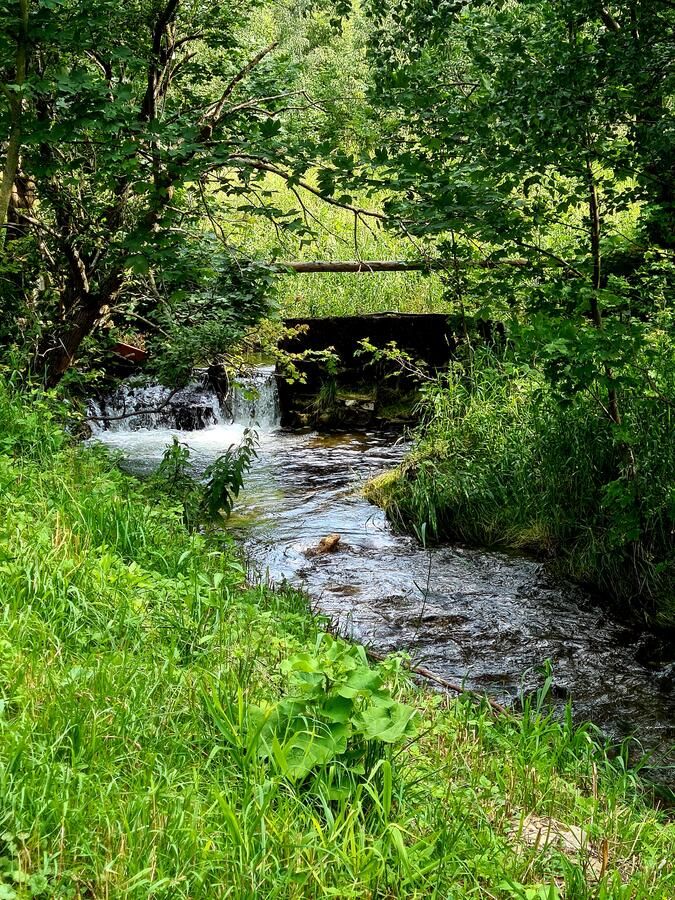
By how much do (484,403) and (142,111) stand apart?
436cm

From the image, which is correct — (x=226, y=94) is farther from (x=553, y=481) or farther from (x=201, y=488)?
(x=553, y=481)

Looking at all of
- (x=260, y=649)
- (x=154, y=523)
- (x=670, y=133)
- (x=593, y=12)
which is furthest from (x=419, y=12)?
(x=260, y=649)

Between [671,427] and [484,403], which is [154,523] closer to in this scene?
[671,427]

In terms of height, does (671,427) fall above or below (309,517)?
above

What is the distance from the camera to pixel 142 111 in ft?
20.8

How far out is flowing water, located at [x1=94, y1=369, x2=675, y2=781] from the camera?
5.07 meters

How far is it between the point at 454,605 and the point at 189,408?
7.44 meters

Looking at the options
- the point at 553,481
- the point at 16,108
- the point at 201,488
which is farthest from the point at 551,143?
the point at 201,488

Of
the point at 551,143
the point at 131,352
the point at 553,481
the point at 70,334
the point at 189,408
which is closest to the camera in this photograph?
the point at 551,143

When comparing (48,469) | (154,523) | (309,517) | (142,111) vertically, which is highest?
(142,111)

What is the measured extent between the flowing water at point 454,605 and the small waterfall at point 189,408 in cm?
182

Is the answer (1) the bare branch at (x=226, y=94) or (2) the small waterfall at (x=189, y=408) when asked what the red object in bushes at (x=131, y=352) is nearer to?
(2) the small waterfall at (x=189, y=408)

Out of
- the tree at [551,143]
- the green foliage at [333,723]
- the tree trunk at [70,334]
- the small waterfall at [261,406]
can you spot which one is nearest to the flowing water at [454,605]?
the tree trunk at [70,334]

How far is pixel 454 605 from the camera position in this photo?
6.35 m
